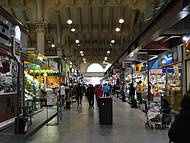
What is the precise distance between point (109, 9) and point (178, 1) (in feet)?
88.0

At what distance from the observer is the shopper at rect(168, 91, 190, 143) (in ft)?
14.1

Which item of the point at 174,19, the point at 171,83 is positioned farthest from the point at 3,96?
the point at 171,83

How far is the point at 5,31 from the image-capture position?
38.0 feet

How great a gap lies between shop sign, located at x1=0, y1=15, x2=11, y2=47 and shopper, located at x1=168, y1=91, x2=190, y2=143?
8049 millimetres

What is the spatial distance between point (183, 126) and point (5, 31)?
8586 mm

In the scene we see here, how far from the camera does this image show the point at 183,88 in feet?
55.2

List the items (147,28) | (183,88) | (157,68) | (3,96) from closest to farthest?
(3,96)
(147,28)
(183,88)
(157,68)

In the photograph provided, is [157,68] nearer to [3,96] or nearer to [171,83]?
[171,83]

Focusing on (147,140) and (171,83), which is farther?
(171,83)

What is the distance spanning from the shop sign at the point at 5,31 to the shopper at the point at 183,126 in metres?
8.05

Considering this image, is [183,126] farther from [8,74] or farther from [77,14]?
[77,14]

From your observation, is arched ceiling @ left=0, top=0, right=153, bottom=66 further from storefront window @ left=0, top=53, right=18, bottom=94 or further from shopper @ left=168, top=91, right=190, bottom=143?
shopper @ left=168, top=91, right=190, bottom=143

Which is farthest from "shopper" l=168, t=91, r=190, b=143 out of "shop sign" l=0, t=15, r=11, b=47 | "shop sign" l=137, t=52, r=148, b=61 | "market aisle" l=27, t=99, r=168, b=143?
"shop sign" l=137, t=52, r=148, b=61

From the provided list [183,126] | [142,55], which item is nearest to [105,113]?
[142,55]
